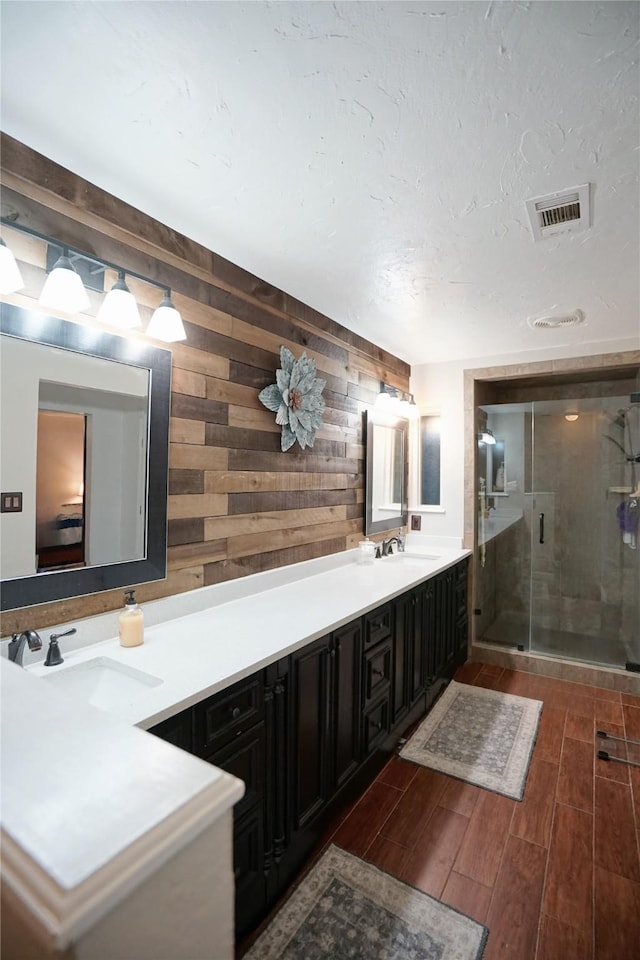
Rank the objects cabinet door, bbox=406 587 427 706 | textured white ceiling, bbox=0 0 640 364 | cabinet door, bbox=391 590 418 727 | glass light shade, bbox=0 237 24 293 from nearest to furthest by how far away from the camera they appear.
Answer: textured white ceiling, bbox=0 0 640 364 < glass light shade, bbox=0 237 24 293 < cabinet door, bbox=391 590 418 727 < cabinet door, bbox=406 587 427 706

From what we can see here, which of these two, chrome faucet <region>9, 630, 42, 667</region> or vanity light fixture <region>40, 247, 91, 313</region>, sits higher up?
vanity light fixture <region>40, 247, 91, 313</region>

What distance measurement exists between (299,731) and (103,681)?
0.71 m

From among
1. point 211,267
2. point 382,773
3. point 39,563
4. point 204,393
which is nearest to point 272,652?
point 39,563

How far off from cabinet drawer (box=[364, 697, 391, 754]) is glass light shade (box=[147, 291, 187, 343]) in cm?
184

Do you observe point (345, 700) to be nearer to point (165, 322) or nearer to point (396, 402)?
point (165, 322)

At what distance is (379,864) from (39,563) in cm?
164

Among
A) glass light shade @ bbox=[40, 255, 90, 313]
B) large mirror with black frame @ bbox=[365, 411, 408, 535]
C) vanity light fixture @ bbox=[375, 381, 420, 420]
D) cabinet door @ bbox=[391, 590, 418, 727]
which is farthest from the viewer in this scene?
vanity light fixture @ bbox=[375, 381, 420, 420]

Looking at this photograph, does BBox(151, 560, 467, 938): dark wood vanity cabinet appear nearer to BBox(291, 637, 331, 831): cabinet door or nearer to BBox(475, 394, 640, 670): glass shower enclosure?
BBox(291, 637, 331, 831): cabinet door

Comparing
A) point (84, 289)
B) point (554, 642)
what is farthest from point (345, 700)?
point (554, 642)

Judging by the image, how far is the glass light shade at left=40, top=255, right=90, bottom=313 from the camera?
54.4 inches

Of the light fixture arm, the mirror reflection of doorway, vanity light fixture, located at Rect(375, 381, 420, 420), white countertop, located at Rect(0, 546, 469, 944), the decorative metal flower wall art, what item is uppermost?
the light fixture arm

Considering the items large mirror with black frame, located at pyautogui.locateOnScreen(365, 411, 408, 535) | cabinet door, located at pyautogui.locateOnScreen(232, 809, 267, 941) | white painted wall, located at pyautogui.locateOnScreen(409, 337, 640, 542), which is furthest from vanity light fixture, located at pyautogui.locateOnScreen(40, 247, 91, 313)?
white painted wall, located at pyautogui.locateOnScreen(409, 337, 640, 542)

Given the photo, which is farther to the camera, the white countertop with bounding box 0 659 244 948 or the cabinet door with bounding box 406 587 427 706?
the cabinet door with bounding box 406 587 427 706

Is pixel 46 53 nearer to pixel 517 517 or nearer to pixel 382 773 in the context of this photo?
pixel 382 773
